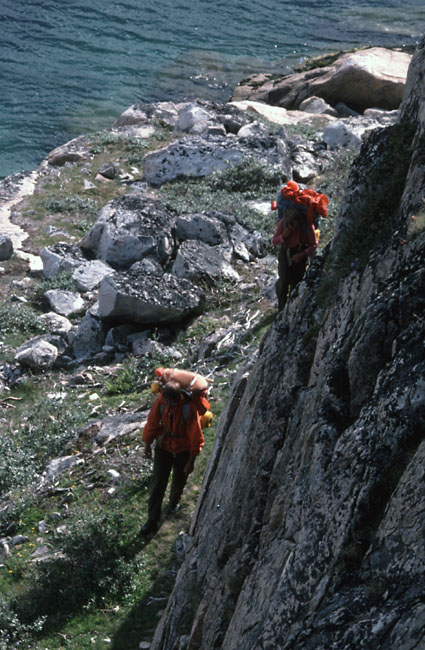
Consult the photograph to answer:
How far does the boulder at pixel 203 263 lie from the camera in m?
15.2

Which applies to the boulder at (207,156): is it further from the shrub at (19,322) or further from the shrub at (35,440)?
the shrub at (35,440)

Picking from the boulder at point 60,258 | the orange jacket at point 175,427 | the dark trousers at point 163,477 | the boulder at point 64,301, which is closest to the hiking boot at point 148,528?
the dark trousers at point 163,477

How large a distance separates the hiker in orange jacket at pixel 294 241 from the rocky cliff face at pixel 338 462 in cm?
376

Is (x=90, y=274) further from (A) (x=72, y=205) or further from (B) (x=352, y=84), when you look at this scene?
(B) (x=352, y=84)

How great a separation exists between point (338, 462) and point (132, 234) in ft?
→ 43.0

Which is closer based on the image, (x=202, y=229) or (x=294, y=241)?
(x=294, y=241)

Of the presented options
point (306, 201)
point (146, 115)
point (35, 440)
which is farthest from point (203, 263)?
point (146, 115)

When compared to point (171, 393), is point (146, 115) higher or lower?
higher

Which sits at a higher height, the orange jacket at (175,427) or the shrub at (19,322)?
the orange jacket at (175,427)

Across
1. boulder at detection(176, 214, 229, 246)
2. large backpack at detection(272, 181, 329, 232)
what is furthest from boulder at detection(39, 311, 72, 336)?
large backpack at detection(272, 181, 329, 232)

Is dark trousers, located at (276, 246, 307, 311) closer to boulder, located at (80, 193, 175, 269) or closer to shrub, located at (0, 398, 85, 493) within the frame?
shrub, located at (0, 398, 85, 493)

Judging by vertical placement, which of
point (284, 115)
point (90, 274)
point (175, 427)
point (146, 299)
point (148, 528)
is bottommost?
point (148, 528)

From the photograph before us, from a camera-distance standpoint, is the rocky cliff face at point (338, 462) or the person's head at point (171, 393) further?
the person's head at point (171, 393)

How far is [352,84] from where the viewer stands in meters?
29.1
